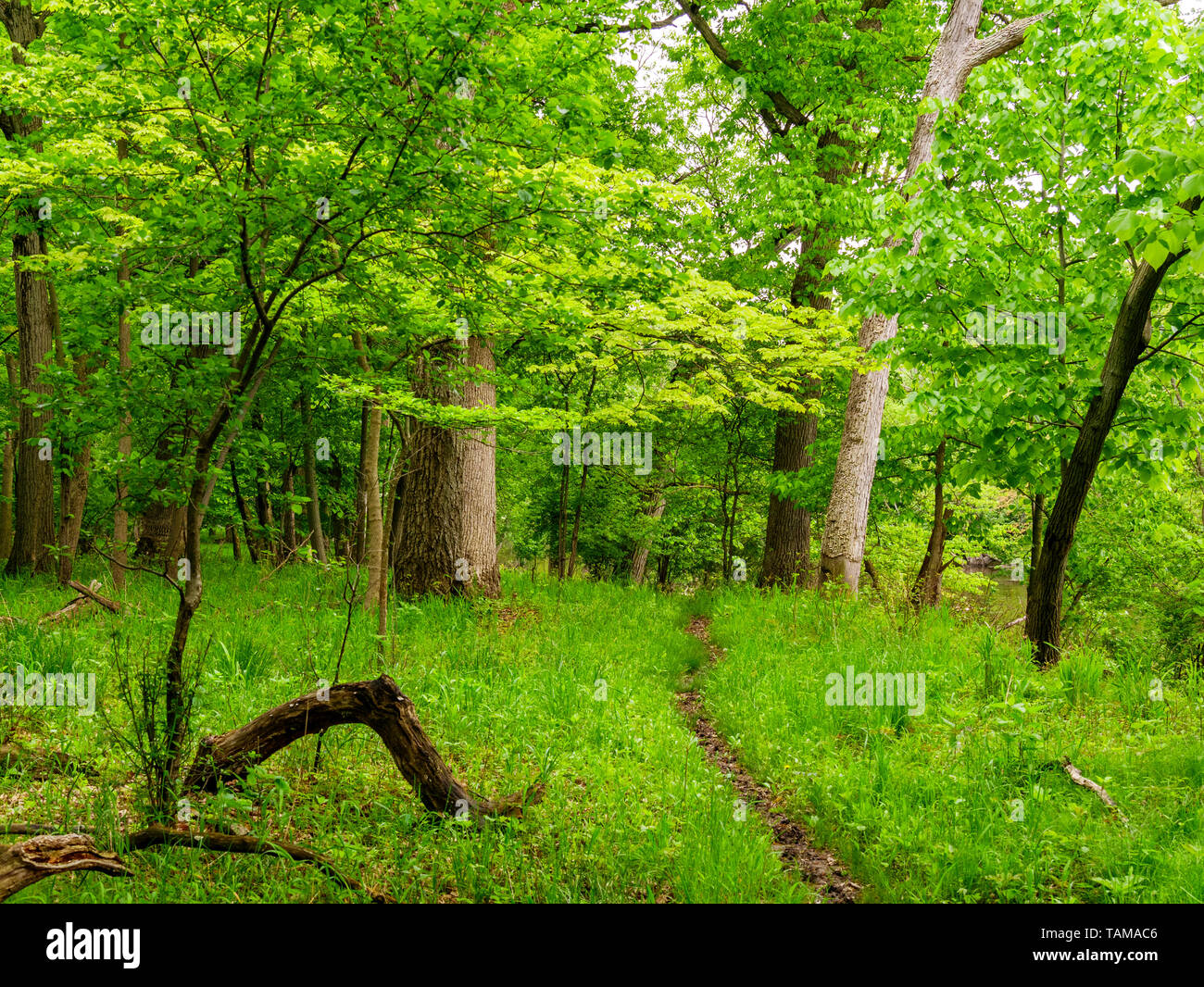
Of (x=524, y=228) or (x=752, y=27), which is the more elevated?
(x=752, y=27)

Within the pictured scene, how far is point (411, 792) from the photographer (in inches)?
164

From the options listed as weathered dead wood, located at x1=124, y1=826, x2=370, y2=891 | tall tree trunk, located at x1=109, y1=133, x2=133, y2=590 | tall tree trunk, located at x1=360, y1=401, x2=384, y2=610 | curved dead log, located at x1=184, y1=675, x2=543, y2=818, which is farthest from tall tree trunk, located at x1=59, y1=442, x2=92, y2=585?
weathered dead wood, located at x1=124, y1=826, x2=370, y2=891

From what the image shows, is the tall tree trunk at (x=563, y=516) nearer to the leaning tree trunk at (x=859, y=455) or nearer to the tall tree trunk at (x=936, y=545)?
the leaning tree trunk at (x=859, y=455)

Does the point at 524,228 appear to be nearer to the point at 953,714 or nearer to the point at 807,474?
the point at 953,714

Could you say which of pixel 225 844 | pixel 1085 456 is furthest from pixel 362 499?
pixel 1085 456

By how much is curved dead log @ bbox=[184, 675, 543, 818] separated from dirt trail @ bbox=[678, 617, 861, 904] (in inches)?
76.5

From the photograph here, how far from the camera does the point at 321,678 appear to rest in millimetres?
5238

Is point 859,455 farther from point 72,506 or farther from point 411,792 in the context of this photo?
point 72,506

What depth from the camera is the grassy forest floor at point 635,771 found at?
3.54 meters

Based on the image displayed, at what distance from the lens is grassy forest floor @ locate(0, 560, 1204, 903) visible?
354 centimetres

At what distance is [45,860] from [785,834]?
391cm

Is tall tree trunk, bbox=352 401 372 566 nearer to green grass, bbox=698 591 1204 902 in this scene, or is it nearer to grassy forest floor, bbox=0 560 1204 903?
grassy forest floor, bbox=0 560 1204 903

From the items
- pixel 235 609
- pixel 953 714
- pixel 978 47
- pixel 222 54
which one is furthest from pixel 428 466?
pixel 978 47
